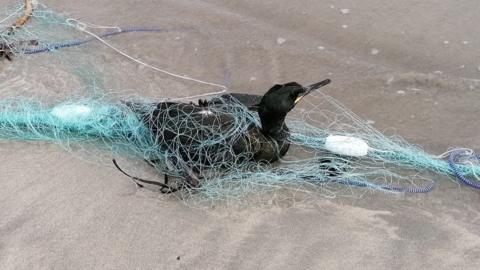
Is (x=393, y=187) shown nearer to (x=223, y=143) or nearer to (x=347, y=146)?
(x=347, y=146)

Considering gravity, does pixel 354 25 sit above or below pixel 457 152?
above

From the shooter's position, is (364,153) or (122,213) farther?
(364,153)

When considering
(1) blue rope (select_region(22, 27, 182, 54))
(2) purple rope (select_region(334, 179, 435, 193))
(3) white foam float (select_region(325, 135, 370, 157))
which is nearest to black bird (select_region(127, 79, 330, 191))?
(3) white foam float (select_region(325, 135, 370, 157))

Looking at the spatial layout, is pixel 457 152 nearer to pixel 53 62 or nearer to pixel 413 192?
pixel 413 192

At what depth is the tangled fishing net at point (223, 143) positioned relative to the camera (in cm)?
343

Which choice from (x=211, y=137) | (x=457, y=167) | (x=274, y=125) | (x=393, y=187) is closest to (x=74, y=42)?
(x=211, y=137)

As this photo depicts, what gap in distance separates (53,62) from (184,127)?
1.82 metres

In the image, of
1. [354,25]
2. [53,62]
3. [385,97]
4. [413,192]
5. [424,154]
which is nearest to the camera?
[413,192]

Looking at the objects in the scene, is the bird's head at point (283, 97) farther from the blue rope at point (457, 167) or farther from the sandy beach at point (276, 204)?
the blue rope at point (457, 167)

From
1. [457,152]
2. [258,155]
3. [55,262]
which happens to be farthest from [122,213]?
[457,152]

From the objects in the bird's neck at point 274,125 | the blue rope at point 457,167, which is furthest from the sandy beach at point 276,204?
the bird's neck at point 274,125

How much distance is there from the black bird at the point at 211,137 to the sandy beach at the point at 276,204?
1.04ft

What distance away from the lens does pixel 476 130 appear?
156 inches

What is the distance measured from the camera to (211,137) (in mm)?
3441
